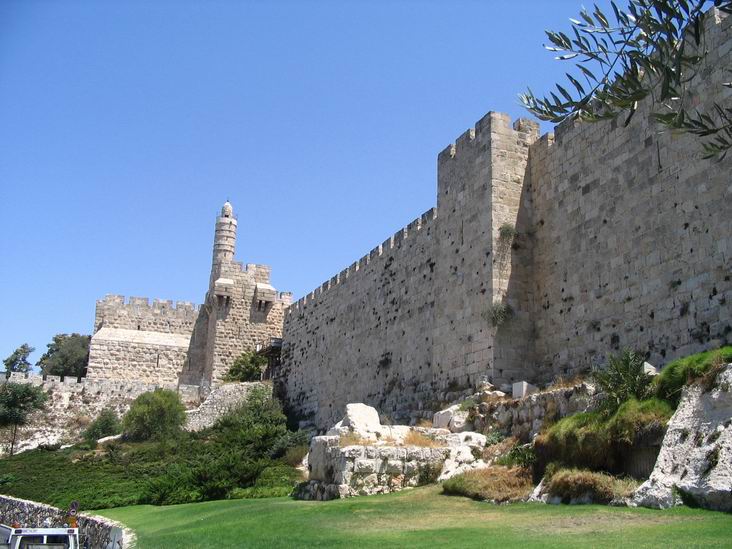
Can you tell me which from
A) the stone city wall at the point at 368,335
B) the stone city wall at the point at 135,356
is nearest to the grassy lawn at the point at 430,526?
the stone city wall at the point at 368,335

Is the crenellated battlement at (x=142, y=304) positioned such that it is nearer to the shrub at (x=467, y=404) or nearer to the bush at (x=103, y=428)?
the bush at (x=103, y=428)

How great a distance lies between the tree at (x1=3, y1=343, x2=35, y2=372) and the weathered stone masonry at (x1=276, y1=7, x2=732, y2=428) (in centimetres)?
3148

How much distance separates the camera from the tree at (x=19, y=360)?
149 feet

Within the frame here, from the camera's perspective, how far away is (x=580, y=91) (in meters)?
5.87

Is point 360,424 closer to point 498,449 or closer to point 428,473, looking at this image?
point 428,473

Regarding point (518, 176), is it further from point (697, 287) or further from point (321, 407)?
point (321, 407)

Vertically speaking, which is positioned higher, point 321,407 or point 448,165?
point 448,165

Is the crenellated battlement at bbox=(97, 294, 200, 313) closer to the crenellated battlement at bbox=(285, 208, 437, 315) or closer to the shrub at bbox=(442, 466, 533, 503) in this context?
the crenellated battlement at bbox=(285, 208, 437, 315)

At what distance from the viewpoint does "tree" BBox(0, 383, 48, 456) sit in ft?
84.3

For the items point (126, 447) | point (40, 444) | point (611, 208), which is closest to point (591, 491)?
point (611, 208)

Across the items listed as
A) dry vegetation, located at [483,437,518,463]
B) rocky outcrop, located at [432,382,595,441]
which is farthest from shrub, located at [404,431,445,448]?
rocky outcrop, located at [432,382,595,441]

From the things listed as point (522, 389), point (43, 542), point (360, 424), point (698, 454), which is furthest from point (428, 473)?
point (43, 542)

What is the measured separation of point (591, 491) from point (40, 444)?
2129 cm

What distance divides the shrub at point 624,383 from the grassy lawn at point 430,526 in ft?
5.06
